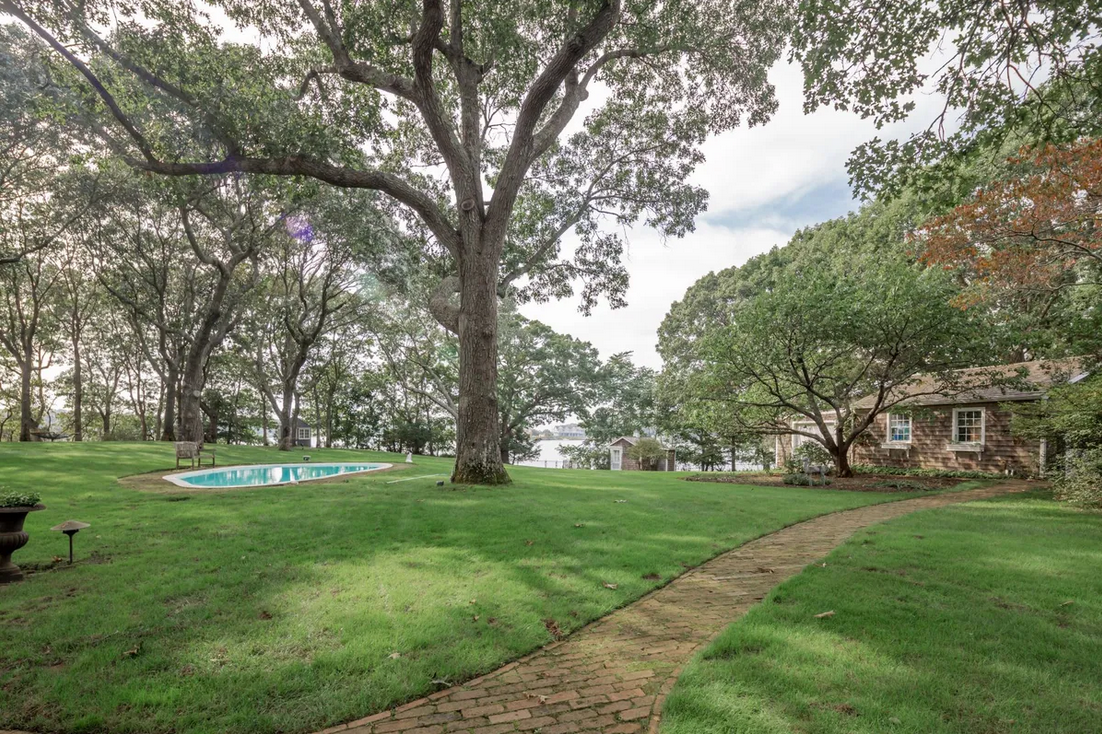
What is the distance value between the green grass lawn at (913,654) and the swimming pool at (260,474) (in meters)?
10.8

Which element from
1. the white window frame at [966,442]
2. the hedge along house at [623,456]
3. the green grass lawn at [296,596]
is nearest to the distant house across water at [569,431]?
the hedge along house at [623,456]

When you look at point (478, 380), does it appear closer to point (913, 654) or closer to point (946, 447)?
point (913, 654)

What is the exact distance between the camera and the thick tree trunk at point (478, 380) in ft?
33.4

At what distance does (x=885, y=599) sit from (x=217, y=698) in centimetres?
491

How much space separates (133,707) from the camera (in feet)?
8.52

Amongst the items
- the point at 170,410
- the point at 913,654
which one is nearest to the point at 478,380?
the point at 913,654

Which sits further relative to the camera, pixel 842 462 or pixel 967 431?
pixel 967 431

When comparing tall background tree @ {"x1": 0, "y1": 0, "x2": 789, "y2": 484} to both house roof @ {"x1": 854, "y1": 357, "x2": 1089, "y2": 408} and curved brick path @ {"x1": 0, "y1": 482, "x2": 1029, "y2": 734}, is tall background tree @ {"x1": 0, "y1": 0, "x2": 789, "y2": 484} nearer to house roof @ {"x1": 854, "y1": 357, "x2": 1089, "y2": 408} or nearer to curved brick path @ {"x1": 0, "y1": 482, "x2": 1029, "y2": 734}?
curved brick path @ {"x1": 0, "y1": 482, "x2": 1029, "y2": 734}

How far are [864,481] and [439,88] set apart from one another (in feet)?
54.1

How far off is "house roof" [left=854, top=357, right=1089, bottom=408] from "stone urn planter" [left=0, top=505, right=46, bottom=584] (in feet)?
56.6

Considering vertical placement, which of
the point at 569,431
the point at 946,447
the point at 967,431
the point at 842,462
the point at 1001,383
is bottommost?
the point at 569,431

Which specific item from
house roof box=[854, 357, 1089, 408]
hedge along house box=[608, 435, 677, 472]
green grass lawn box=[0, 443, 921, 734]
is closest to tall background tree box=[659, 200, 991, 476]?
house roof box=[854, 357, 1089, 408]

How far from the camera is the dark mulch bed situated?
13531mm

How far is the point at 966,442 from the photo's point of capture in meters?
17.1
